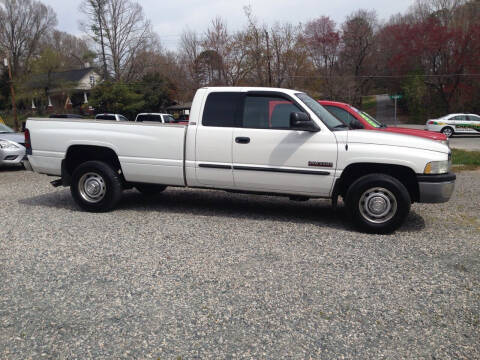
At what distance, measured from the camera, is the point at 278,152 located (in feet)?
18.6

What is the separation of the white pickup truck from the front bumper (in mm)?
13

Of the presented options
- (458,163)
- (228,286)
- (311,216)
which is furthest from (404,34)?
(228,286)

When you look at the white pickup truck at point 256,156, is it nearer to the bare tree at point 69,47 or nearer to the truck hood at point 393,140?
the truck hood at point 393,140

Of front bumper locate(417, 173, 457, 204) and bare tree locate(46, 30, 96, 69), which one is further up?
bare tree locate(46, 30, 96, 69)

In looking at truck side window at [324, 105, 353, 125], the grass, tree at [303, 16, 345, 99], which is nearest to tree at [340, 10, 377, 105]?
tree at [303, 16, 345, 99]

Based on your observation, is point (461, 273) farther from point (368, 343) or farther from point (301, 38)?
point (301, 38)

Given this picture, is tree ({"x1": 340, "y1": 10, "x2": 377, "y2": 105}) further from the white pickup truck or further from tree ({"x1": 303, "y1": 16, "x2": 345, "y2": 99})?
the white pickup truck

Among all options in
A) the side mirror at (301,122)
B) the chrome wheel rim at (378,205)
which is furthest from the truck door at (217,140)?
the chrome wheel rim at (378,205)

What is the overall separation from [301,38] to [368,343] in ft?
109

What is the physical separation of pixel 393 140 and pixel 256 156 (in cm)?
183

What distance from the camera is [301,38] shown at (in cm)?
3347

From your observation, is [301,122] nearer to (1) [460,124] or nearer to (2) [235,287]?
(2) [235,287]

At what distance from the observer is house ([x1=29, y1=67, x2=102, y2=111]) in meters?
51.8

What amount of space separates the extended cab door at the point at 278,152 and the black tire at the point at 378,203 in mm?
384
